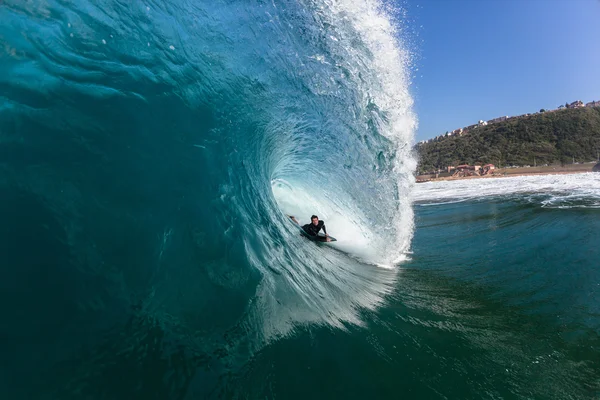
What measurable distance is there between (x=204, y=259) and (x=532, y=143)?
117 m

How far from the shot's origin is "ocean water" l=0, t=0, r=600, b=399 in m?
2.90

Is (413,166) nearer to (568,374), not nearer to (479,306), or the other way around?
(479,306)

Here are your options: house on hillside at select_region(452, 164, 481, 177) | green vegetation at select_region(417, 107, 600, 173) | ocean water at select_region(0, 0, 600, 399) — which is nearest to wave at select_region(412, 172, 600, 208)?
ocean water at select_region(0, 0, 600, 399)

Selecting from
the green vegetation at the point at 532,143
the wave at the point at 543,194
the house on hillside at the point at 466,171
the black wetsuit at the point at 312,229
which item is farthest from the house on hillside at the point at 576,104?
the black wetsuit at the point at 312,229


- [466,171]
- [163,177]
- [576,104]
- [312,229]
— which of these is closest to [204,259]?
[163,177]

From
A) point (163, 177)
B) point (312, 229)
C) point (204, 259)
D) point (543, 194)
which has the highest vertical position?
point (543, 194)

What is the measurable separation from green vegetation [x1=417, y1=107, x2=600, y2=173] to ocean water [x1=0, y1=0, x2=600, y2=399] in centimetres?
9840

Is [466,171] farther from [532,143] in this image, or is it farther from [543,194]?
[543,194]

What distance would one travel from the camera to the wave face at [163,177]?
2979 millimetres

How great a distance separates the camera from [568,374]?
369cm

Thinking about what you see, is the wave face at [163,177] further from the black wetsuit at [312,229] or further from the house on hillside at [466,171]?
the house on hillside at [466,171]

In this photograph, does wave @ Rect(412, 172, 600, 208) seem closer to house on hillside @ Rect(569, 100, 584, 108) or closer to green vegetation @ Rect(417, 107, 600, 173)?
green vegetation @ Rect(417, 107, 600, 173)

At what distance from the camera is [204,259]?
418 centimetres

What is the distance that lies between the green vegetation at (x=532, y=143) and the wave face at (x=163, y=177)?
3894 inches
